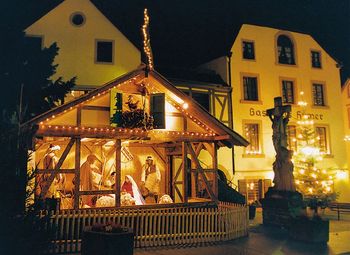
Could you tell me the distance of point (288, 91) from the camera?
25734 mm

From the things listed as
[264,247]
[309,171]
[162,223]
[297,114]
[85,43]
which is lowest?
[264,247]

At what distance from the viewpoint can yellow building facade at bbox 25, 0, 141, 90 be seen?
19969mm

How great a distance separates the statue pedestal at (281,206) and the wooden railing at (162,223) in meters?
2.62

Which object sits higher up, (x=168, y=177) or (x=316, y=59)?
(x=316, y=59)

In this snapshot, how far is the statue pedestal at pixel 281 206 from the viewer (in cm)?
1413

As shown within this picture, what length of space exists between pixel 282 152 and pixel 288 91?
1179 cm

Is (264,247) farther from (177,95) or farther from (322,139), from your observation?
(322,139)

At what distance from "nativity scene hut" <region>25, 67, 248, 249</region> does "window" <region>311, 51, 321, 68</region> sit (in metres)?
16.9

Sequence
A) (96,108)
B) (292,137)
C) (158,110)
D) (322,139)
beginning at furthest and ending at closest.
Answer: (322,139) → (292,137) → (158,110) → (96,108)

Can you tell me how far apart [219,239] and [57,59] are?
44.3ft

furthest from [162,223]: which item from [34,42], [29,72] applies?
[34,42]

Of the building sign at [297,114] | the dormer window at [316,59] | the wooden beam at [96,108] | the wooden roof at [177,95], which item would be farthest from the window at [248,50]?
the wooden beam at [96,108]

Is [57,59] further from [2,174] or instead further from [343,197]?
[343,197]

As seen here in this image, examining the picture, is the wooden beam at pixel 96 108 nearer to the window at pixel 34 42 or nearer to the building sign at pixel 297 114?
the window at pixel 34 42
